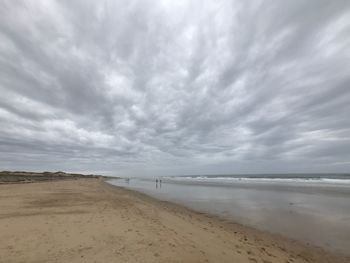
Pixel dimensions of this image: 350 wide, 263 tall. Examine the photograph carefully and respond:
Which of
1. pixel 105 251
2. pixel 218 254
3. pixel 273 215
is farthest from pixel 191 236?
pixel 273 215

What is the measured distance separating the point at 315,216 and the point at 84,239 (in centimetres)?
1482

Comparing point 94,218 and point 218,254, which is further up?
point 94,218

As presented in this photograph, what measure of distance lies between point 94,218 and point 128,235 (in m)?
3.70

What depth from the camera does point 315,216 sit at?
1559cm

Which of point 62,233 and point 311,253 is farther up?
point 62,233

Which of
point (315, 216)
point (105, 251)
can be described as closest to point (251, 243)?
point (105, 251)

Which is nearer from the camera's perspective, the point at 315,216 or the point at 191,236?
the point at 191,236

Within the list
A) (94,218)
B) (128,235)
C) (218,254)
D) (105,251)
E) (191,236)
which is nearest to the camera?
(105,251)

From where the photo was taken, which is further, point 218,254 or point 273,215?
point 273,215

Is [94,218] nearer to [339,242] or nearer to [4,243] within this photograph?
[4,243]

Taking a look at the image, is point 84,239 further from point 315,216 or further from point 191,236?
point 315,216

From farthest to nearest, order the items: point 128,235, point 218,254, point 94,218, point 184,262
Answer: point 94,218 → point 128,235 → point 218,254 → point 184,262

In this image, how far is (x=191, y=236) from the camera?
30.6ft

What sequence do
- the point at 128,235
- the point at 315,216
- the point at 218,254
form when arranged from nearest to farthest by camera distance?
the point at 218,254 → the point at 128,235 → the point at 315,216
